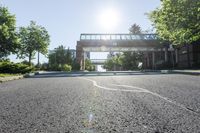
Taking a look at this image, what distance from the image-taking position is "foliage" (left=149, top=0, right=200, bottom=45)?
83.4 ft

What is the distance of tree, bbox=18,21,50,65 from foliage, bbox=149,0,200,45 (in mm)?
31744

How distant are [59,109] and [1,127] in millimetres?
1878

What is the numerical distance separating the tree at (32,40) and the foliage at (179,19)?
31.7 meters

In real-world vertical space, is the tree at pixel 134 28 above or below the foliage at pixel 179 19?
above

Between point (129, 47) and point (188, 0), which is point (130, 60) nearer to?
point (129, 47)

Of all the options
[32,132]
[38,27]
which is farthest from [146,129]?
[38,27]

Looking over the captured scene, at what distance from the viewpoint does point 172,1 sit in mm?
26750

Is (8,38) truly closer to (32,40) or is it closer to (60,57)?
(32,40)

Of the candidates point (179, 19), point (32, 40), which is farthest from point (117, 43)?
point (179, 19)

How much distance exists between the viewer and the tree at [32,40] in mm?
56312

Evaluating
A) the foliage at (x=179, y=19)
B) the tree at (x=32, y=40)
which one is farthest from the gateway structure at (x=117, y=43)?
the foliage at (x=179, y=19)

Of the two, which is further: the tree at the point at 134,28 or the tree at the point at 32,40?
the tree at the point at 134,28

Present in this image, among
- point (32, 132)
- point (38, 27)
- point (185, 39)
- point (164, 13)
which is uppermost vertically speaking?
point (38, 27)

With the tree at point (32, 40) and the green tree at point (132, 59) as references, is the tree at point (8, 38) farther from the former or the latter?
the green tree at point (132, 59)
